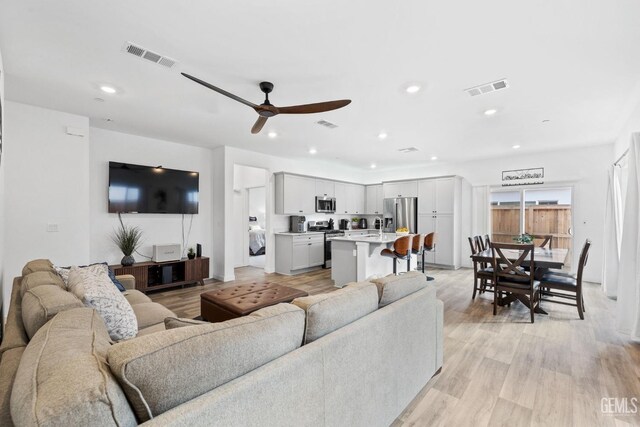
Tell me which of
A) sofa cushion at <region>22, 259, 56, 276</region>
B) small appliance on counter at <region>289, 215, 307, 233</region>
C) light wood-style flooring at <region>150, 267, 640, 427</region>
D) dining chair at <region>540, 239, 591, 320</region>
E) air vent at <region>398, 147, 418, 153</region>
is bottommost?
light wood-style flooring at <region>150, 267, 640, 427</region>

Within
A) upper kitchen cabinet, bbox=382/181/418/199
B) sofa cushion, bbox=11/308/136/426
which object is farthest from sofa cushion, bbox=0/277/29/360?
upper kitchen cabinet, bbox=382/181/418/199

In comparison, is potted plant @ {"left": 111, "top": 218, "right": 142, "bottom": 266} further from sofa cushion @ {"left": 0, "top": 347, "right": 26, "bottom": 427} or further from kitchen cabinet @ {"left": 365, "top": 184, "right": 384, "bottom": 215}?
kitchen cabinet @ {"left": 365, "top": 184, "right": 384, "bottom": 215}

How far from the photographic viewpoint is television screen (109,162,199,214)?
460cm

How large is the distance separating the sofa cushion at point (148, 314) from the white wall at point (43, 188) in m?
2.28

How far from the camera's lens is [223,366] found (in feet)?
3.18

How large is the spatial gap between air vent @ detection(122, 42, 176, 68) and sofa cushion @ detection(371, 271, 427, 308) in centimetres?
264

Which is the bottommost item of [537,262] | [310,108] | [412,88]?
[537,262]

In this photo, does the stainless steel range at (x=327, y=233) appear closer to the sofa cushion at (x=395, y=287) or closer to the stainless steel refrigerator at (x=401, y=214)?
the stainless steel refrigerator at (x=401, y=214)

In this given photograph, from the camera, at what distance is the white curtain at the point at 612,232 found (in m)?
4.36

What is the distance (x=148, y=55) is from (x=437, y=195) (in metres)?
6.56

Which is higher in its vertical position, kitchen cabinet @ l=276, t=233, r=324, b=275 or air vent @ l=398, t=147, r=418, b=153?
air vent @ l=398, t=147, r=418, b=153

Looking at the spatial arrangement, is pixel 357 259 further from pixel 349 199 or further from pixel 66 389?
pixel 66 389

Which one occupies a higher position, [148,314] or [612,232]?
[612,232]

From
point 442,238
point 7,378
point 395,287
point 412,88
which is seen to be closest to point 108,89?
point 7,378
